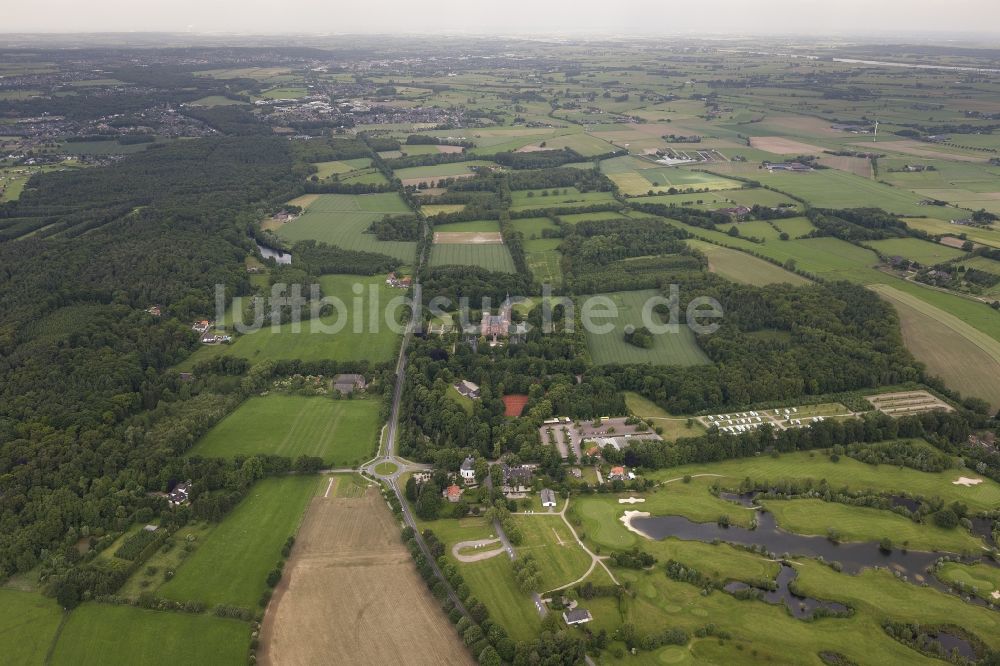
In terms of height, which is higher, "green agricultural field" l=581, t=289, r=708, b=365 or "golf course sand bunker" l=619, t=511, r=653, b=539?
"green agricultural field" l=581, t=289, r=708, b=365

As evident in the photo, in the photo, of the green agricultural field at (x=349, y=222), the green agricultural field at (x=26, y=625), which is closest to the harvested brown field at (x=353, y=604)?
the green agricultural field at (x=26, y=625)

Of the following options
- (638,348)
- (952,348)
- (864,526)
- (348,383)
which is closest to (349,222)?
→ (348,383)

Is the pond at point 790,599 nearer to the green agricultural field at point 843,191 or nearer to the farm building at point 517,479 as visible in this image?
the farm building at point 517,479

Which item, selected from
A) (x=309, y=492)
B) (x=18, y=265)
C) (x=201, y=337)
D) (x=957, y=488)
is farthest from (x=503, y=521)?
(x=18, y=265)

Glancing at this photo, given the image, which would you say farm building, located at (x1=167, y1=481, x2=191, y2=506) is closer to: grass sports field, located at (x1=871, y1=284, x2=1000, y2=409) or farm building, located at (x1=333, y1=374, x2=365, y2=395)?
farm building, located at (x1=333, y1=374, x2=365, y2=395)

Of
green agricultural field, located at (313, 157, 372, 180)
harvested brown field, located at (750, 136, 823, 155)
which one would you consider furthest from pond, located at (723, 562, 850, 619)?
harvested brown field, located at (750, 136, 823, 155)

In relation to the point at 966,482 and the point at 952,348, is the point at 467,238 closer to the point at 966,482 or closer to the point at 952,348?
the point at 952,348

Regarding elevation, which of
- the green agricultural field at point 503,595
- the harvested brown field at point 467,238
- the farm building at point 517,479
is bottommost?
the green agricultural field at point 503,595
